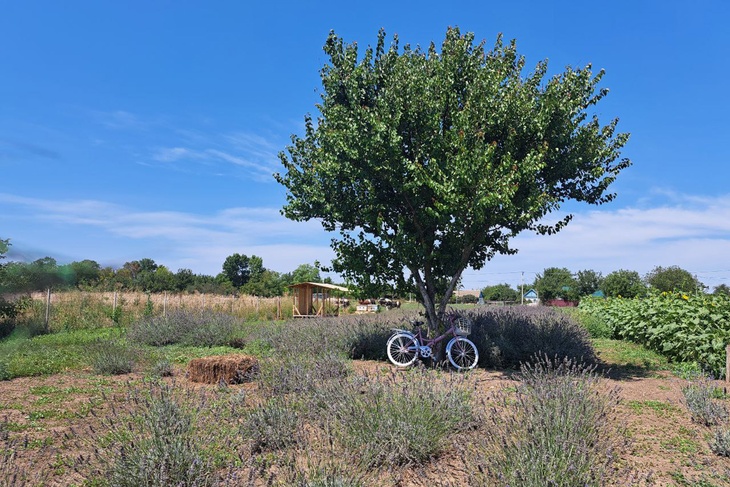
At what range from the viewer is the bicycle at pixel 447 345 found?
33.6 feet

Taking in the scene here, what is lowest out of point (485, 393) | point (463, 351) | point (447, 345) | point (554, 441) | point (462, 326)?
point (485, 393)

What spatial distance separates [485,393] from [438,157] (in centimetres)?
457

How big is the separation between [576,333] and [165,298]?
18516 mm

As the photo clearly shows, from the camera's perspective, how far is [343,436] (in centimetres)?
469

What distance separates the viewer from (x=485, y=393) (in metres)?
6.98

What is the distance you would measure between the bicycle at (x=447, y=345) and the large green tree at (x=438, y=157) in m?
0.66

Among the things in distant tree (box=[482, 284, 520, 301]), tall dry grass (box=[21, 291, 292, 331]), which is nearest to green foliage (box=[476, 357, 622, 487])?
tall dry grass (box=[21, 291, 292, 331])

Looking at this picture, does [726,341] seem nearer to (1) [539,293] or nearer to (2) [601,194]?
(2) [601,194]

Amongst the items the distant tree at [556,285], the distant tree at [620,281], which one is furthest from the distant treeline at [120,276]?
the distant tree at [556,285]

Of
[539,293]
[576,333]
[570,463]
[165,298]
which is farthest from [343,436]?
[539,293]

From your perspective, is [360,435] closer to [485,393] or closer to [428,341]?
[485,393]

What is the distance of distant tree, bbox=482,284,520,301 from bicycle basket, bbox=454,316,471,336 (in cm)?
9153

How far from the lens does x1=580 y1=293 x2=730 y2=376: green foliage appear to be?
402 inches

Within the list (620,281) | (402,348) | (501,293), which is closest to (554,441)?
(402,348)
